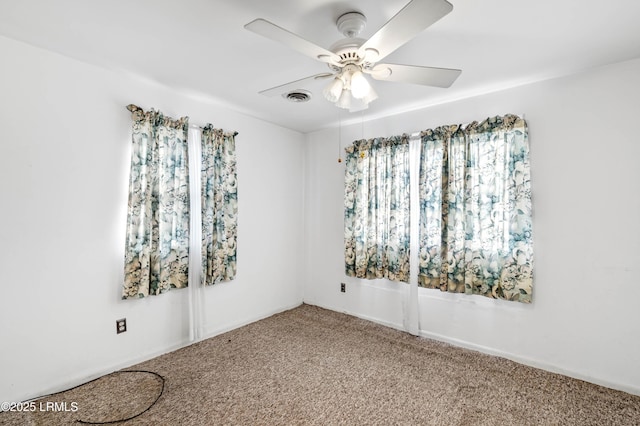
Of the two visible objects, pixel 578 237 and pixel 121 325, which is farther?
pixel 121 325

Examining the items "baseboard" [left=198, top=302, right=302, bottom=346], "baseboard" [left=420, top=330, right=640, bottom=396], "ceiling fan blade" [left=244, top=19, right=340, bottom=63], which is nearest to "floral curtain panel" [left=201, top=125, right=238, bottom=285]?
"baseboard" [left=198, top=302, right=302, bottom=346]

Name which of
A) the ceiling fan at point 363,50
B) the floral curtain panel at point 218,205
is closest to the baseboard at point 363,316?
the floral curtain panel at point 218,205

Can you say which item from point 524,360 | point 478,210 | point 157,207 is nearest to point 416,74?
point 478,210

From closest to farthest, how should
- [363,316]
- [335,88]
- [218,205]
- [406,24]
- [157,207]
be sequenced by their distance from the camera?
[406,24] → [335,88] → [157,207] → [218,205] → [363,316]

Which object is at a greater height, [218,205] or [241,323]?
[218,205]

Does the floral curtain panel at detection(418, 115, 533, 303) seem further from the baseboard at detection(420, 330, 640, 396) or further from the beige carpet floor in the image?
the beige carpet floor

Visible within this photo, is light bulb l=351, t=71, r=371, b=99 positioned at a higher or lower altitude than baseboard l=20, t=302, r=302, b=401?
higher

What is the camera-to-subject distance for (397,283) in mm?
3467

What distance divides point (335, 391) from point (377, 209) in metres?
1.93

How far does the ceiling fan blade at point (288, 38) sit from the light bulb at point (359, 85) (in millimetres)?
138

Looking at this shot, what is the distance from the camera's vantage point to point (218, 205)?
3205mm

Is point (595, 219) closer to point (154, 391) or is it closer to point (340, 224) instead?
point (340, 224)

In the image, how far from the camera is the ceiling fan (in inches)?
51.1

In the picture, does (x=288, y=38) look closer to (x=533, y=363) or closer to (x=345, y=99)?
(x=345, y=99)
